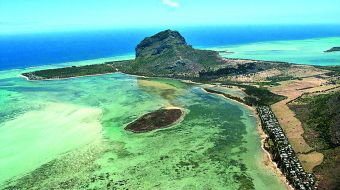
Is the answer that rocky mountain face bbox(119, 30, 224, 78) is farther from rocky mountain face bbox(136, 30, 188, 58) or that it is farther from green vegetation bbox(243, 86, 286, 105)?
green vegetation bbox(243, 86, 286, 105)

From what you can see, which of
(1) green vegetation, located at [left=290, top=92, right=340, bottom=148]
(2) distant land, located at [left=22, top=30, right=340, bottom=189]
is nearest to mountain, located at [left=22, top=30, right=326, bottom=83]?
(2) distant land, located at [left=22, top=30, right=340, bottom=189]

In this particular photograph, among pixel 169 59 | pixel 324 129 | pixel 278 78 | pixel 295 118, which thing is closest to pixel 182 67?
pixel 169 59

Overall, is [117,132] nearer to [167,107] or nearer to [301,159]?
[167,107]

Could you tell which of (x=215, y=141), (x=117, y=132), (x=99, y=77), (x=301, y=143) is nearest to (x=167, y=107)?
(x=117, y=132)

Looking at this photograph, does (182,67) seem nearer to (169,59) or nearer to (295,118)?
(169,59)

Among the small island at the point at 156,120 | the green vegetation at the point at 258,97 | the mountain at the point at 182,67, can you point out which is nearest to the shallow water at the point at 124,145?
the small island at the point at 156,120

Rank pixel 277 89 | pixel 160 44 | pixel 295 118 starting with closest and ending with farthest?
pixel 295 118 → pixel 277 89 → pixel 160 44

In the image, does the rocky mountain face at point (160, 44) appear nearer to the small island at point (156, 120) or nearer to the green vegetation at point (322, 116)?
the small island at point (156, 120)
